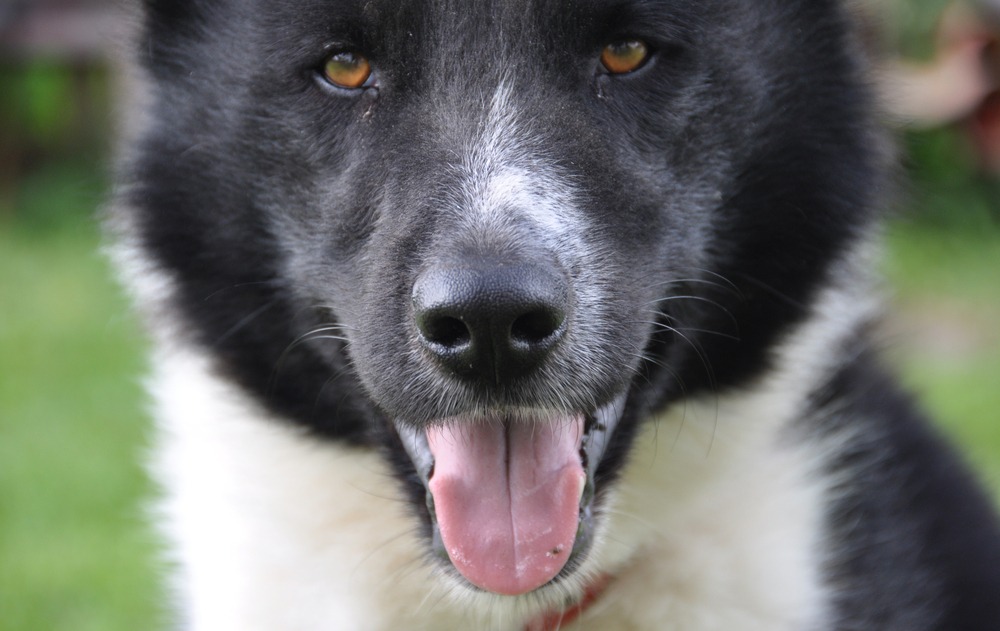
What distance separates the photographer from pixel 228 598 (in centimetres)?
318

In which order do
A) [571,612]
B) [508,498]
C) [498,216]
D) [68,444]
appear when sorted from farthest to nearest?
[68,444] → [571,612] → [508,498] → [498,216]

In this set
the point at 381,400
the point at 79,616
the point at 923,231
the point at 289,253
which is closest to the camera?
the point at 381,400

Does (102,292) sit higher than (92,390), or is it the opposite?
(92,390)

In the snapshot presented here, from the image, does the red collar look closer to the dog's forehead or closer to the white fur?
the white fur

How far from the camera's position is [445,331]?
252 centimetres

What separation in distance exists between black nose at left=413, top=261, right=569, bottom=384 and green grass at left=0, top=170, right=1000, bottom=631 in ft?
5.24

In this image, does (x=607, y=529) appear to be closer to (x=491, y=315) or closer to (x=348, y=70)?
(x=491, y=315)

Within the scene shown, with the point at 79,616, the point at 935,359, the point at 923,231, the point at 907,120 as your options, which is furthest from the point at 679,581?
the point at 923,231

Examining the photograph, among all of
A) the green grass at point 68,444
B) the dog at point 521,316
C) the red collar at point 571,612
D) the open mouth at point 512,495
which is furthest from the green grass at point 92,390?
the open mouth at point 512,495

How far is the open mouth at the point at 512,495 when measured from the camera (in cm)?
271

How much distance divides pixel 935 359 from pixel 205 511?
18.6 feet

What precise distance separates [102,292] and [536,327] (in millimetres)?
6587

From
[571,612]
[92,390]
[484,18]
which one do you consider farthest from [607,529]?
[92,390]

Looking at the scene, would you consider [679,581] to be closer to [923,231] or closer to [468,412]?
[468,412]
